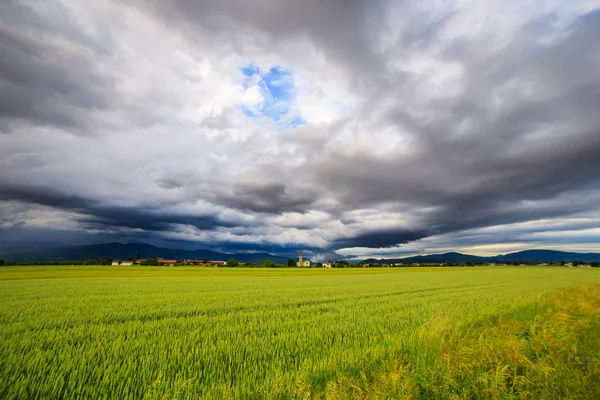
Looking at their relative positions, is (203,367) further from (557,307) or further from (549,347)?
(557,307)

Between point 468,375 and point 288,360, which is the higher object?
point 468,375

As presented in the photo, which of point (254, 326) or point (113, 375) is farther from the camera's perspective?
point (254, 326)

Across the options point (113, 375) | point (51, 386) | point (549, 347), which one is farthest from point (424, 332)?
point (51, 386)

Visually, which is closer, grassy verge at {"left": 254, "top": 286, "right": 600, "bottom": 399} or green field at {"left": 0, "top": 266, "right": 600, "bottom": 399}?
grassy verge at {"left": 254, "top": 286, "right": 600, "bottom": 399}

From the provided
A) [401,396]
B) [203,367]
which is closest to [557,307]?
[401,396]

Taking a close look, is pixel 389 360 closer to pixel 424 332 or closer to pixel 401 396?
pixel 401 396

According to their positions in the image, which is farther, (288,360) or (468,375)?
(288,360)

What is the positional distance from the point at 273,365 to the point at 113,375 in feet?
9.07

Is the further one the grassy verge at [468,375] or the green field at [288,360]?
the green field at [288,360]

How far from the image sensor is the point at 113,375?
15.1ft

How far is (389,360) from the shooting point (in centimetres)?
547

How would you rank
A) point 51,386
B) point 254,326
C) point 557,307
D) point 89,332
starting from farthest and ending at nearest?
point 557,307, point 254,326, point 89,332, point 51,386

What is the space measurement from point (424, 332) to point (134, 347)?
735 cm

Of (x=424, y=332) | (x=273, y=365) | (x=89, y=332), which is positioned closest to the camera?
(x=273, y=365)
